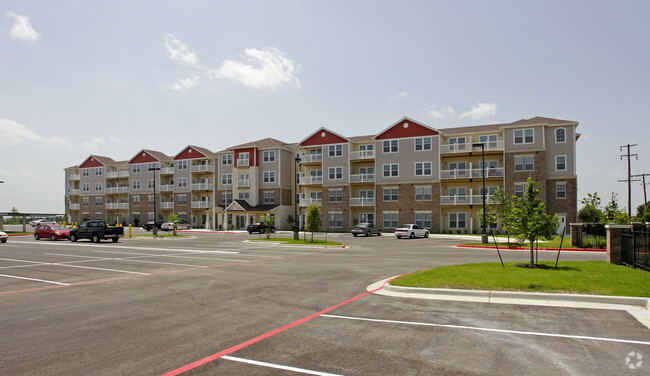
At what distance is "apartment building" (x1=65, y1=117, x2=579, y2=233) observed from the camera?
152 feet

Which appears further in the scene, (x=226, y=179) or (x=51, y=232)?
(x=226, y=179)

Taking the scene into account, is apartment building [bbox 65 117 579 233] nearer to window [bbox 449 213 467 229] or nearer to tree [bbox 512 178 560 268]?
window [bbox 449 213 467 229]

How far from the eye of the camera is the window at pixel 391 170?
2068 inches

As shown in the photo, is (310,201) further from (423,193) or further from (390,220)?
(423,193)

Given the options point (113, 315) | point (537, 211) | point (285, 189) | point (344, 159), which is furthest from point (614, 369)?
point (285, 189)

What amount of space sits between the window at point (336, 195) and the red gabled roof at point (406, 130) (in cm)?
907

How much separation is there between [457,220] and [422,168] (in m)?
7.60

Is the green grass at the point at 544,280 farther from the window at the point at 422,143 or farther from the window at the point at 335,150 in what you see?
the window at the point at 335,150

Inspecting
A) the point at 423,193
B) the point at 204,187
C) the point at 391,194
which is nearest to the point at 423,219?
the point at 423,193

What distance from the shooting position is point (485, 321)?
7.68 metres

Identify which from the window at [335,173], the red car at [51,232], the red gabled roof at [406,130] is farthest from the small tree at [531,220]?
the window at [335,173]

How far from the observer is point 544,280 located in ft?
35.5

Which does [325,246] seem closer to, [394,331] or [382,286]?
[382,286]

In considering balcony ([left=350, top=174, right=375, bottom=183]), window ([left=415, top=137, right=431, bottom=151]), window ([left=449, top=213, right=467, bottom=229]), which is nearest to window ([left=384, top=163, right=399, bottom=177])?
balcony ([left=350, top=174, right=375, bottom=183])
